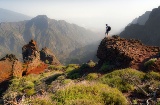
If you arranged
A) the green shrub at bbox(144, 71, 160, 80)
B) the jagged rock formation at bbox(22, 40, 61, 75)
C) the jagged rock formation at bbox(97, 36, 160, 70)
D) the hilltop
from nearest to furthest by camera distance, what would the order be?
1. the hilltop
2. the green shrub at bbox(144, 71, 160, 80)
3. the jagged rock formation at bbox(97, 36, 160, 70)
4. the jagged rock formation at bbox(22, 40, 61, 75)

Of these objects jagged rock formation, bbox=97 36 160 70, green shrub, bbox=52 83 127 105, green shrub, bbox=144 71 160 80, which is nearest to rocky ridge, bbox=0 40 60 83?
jagged rock formation, bbox=97 36 160 70

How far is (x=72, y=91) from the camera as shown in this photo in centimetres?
959

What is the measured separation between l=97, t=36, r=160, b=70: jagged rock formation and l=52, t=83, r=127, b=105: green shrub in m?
10.1

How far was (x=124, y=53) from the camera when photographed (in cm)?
2219

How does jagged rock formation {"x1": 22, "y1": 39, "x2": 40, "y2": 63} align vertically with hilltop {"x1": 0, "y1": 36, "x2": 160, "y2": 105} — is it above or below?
below

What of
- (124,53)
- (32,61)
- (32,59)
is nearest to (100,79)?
(124,53)

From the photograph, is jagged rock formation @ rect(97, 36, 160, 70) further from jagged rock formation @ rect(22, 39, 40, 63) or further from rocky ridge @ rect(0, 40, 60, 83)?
jagged rock formation @ rect(22, 39, 40, 63)

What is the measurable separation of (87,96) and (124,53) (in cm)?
1347

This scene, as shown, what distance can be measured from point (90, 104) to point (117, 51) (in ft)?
49.8

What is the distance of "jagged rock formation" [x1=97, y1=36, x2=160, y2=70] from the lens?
21.2 m

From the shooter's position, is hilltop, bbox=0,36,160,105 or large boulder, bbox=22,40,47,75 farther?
large boulder, bbox=22,40,47,75

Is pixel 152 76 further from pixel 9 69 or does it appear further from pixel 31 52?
pixel 31 52

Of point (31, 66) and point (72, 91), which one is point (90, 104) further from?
point (31, 66)

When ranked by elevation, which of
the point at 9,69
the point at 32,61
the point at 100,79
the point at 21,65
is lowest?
the point at 32,61
